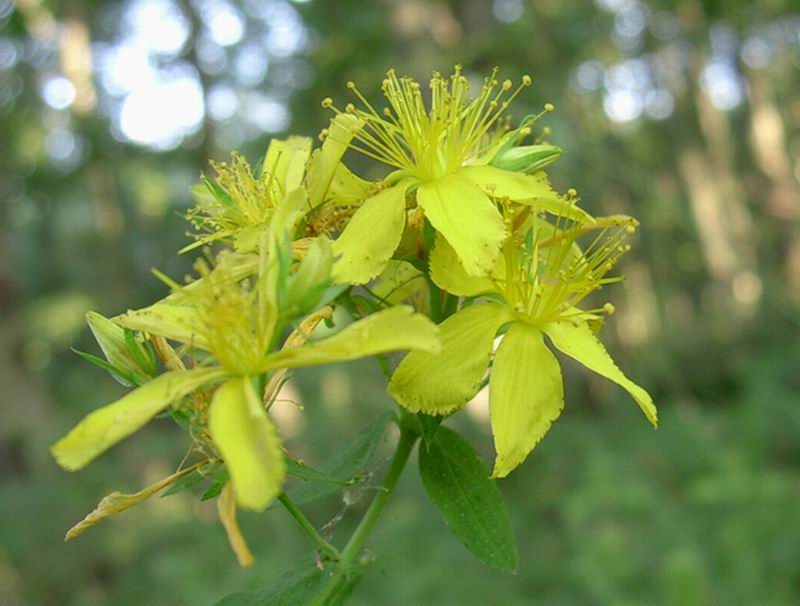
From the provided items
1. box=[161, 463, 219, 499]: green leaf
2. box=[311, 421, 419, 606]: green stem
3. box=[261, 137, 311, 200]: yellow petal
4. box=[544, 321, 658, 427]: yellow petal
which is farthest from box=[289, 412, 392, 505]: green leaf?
box=[261, 137, 311, 200]: yellow petal

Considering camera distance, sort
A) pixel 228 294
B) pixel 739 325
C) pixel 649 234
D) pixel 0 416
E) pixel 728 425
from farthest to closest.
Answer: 1. pixel 649 234
2. pixel 739 325
3. pixel 728 425
4. pixel 0 416
5. pixel 228 294

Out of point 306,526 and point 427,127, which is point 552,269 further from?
point 306,526

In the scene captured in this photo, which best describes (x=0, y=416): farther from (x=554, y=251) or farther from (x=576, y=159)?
(x=554, y=251)

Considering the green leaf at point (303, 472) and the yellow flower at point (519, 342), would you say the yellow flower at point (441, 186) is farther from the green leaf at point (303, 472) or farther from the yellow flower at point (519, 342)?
the green leaf at point (303, 472)

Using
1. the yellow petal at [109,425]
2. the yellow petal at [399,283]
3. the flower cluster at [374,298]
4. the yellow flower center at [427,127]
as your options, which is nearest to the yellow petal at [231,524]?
the flower cluster at [374,298]

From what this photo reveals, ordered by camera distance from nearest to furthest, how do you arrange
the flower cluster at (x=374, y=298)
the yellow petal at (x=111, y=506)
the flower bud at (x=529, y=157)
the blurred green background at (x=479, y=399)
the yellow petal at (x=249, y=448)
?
the yellow petal at (x=249, y=448), the flower cluster at (x=374, y=298), the yellow petal at (x=111, y=506), the flower bud at (x=529, y=157), the blurred green background at (x=479, y=399)

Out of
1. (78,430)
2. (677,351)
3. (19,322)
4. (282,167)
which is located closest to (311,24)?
(19,322)
